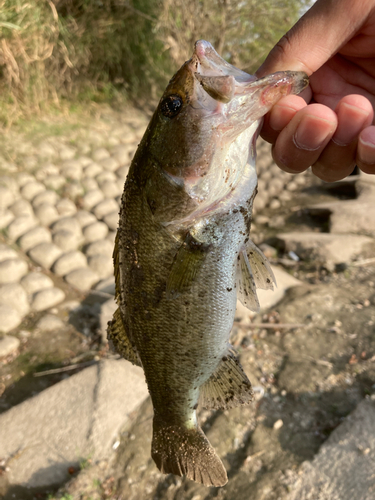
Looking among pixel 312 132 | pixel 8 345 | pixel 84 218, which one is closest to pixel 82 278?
pixel 84 218

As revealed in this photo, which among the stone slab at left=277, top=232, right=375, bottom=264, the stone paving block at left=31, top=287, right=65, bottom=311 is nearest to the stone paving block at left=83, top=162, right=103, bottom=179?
the stone paving block at left=31, top=287, right=65, bottom=311

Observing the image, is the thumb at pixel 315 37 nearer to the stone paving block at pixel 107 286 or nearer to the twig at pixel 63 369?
the twig at pixel 63 369

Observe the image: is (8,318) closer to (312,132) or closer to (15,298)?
(15,298)

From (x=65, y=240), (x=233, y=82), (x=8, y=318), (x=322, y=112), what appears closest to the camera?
(x=233, y=82)

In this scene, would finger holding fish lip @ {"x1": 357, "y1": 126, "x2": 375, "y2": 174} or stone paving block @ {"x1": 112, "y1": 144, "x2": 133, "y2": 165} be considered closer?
finger holding fish lip @ {"x1": 357, "y1": 126, "x2": 375, "y2": 174}

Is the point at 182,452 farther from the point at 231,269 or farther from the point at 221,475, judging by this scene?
the point at 231,269

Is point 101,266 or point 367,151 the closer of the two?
point 367,151

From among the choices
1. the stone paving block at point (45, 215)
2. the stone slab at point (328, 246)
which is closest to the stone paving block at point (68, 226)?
the stone paving block at point (45, 215)

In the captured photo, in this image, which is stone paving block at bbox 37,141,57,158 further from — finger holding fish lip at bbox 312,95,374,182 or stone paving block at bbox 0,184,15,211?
finger holding fish lip at bbox 312,95,374,182
